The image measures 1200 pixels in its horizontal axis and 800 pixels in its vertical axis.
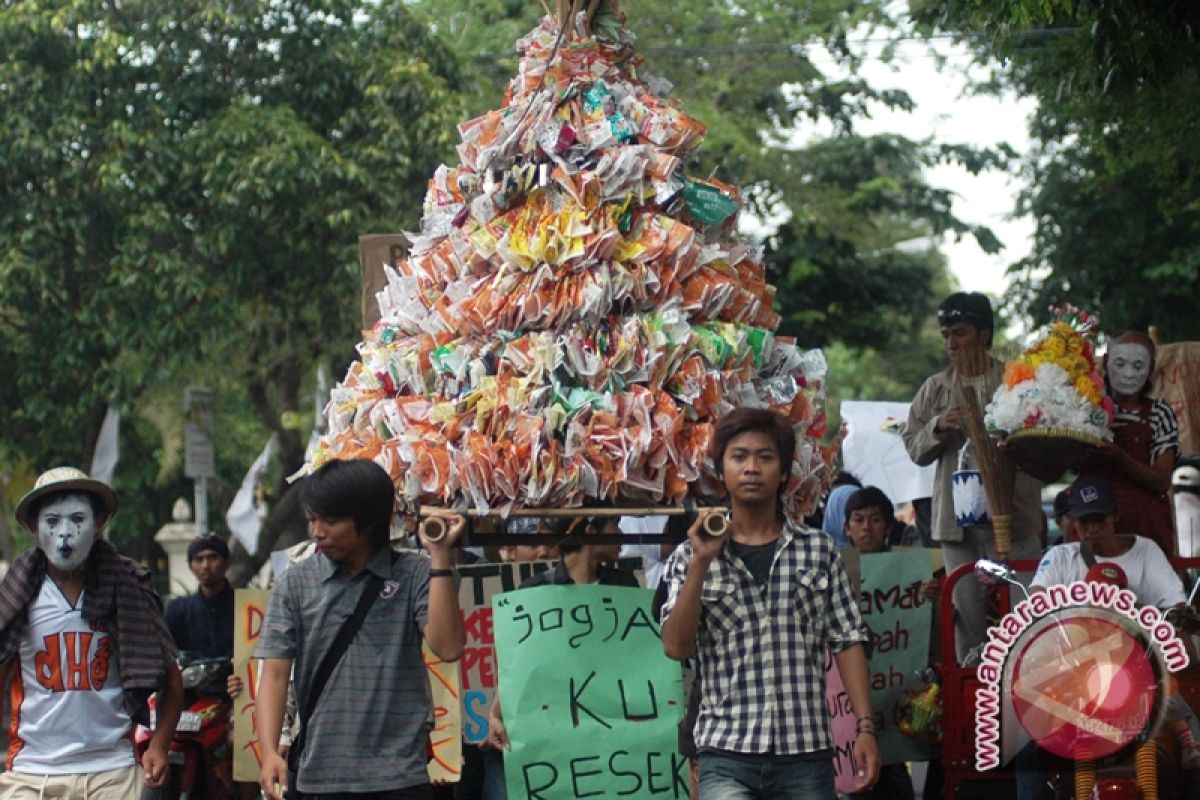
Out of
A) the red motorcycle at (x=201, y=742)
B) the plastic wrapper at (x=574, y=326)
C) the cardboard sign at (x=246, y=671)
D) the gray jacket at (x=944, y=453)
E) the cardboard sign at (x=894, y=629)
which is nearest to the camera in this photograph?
the plastic wrapper at (x=574, y=326)

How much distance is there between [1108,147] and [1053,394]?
582cm

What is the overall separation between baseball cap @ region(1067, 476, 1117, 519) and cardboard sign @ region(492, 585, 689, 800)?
2248 millimetres

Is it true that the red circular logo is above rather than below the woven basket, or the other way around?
below

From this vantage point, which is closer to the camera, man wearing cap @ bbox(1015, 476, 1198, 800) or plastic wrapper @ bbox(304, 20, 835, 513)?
plastic wrapper @ bbox(304, 20, 835, 513)

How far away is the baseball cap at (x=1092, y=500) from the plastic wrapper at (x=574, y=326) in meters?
1.60

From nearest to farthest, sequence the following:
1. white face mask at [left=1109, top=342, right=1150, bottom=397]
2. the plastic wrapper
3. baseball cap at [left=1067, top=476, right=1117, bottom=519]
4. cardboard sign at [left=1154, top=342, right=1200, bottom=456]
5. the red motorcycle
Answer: the plastic wrapper → baseball cap at [left=1067, top=476, right=1117, bottom=519] → white face mask at [left=1109, top=342, right=1150, bottom=397] → the red motorcycle → cardboard sign at [left=1154, top=342, right=1200, bottom=456]

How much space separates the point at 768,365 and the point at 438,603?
1759mm

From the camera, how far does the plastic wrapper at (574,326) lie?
625cm

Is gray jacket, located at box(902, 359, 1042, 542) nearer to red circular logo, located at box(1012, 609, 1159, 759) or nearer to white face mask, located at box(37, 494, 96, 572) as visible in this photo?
red circular logo, located at box(1012, 609, 1159, 759)

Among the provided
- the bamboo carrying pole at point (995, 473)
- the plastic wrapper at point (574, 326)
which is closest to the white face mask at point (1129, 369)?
the bamboo carrying pole at point (995, 473)

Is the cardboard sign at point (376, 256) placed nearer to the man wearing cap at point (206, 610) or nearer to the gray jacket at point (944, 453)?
the man wearing cap at point (206, 610)

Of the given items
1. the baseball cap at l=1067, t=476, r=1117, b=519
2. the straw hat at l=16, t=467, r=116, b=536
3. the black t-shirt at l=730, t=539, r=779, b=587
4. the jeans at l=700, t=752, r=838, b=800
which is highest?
the straw hat at l=16, t=467, r=116, b=536

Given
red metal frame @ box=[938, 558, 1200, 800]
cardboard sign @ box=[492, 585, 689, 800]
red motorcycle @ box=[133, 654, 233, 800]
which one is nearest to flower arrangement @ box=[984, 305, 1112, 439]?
red metal frame @ box=[938, 558, 1200, 800]

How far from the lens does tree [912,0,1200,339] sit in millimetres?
9258
